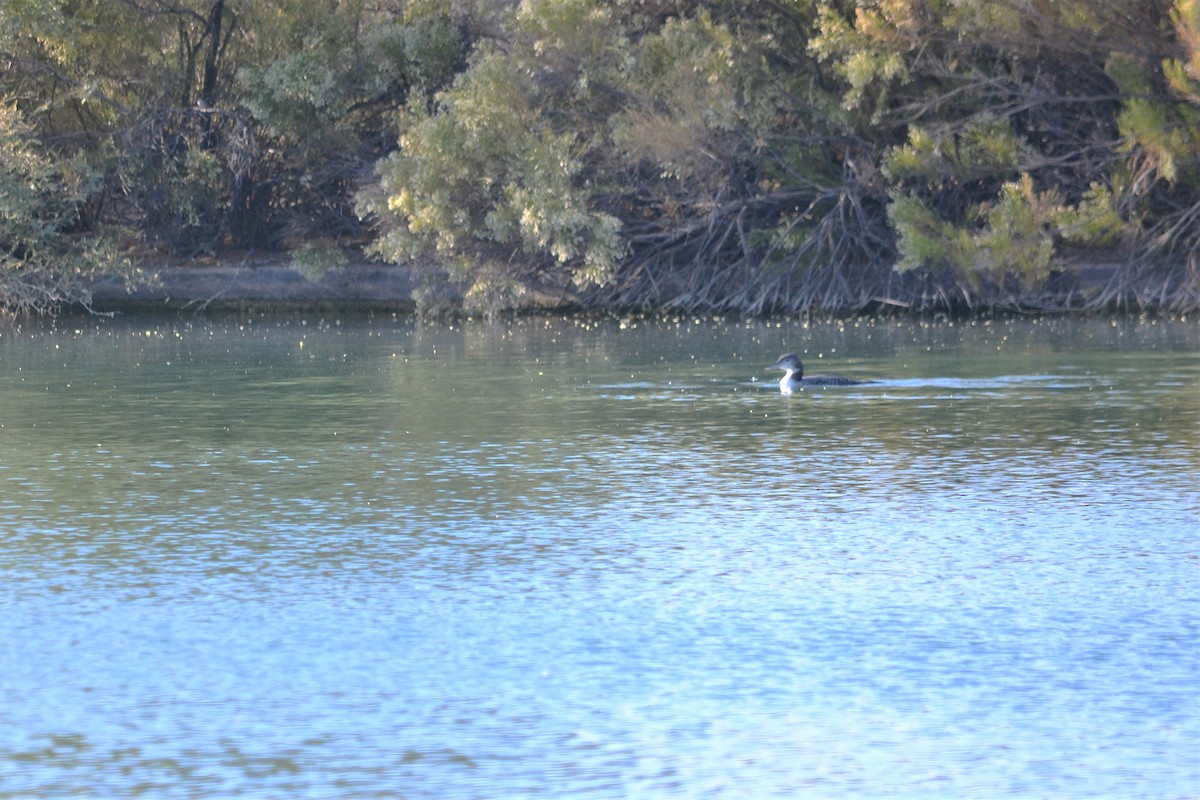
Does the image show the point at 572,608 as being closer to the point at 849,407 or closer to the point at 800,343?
the point at 849,407

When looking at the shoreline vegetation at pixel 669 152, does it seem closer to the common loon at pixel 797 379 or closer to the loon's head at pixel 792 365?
the common loon at pixel 797 379

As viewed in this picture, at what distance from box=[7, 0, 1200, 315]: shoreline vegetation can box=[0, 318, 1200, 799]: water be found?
504 inches

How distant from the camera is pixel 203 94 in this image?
3588cm

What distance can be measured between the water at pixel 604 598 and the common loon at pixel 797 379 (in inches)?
36.1

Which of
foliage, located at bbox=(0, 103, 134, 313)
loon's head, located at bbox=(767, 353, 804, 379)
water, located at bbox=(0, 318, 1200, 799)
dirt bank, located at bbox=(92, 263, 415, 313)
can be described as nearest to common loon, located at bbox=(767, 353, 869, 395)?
loon's head, located at bbox=(767, 353, 804, 379)

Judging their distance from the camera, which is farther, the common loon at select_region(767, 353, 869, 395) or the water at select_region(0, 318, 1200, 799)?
the common loon at select_region(767, 353, 869, 395)

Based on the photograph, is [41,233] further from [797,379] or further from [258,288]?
[797,379]

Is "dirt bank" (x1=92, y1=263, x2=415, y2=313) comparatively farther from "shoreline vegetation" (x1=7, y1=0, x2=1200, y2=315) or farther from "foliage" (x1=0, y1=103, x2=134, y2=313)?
"foliage" (x1=0, y1=103, x2=134, y2=313)

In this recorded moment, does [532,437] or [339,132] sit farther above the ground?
[339,132]

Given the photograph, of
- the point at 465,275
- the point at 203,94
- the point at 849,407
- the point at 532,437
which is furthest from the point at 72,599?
the point at 203,94

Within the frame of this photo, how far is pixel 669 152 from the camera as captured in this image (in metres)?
29.5

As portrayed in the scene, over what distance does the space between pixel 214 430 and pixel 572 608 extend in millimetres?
7056

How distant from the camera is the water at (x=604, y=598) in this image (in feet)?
18.4

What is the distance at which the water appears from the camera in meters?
5.62
